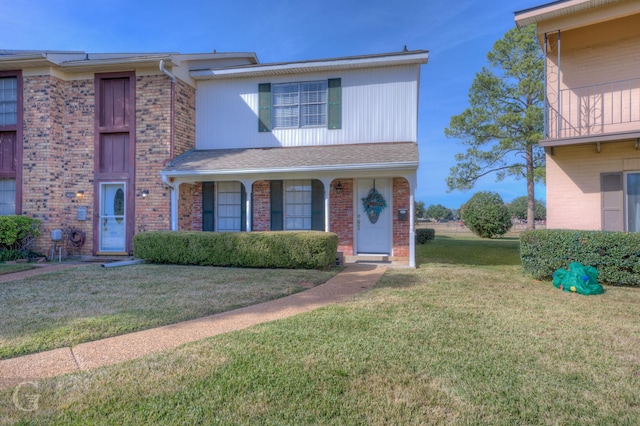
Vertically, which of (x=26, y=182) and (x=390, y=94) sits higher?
(x=390, y=94)

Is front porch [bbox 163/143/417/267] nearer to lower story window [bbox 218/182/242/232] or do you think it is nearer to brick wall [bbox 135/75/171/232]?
lower story window [bbox 218/182/242/232]

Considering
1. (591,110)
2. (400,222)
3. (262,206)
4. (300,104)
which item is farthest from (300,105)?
(591,110)

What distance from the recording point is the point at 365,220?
1052cm

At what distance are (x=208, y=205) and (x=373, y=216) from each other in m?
5.34

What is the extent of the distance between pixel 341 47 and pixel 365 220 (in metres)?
15.2

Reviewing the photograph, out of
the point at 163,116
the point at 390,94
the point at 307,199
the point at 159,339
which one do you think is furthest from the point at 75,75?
the point at 159,339

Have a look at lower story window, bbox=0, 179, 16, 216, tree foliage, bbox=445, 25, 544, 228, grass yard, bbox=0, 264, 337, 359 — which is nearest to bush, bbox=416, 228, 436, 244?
tree foliage, bbox=445, 25, 544, 228

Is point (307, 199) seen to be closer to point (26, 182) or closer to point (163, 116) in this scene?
point (163, 116)

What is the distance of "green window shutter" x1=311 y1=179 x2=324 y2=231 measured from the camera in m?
10.6

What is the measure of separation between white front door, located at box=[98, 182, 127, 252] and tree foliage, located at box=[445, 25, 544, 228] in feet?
50.4

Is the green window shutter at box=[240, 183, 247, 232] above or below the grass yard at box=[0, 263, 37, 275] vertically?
above

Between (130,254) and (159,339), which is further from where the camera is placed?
(130,254)

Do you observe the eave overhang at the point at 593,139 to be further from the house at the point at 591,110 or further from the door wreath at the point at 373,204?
the door wreath at the point at 373,204

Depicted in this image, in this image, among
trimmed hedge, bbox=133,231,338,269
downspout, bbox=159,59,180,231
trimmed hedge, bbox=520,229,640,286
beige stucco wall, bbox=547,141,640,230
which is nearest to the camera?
trimmed hedge, bbox=520,229,640,286
